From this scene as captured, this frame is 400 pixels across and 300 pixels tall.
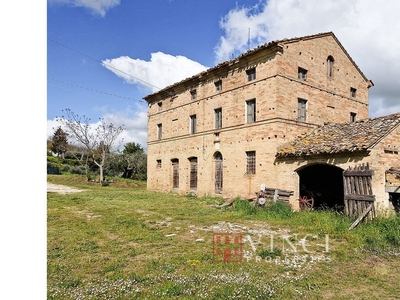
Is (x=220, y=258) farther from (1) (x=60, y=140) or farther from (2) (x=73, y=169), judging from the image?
(1) (x=60, y=140)

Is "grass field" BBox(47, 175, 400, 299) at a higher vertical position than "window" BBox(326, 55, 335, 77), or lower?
lower

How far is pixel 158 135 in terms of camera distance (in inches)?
938

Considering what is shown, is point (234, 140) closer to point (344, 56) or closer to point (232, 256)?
point (344, 56)

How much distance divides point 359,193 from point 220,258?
6.64 m

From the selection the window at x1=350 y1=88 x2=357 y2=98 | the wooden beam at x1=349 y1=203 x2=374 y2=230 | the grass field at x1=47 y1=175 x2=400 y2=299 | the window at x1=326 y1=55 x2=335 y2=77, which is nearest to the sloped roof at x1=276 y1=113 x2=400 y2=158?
the wooden beam at x1=349 y1=203 x2=374 y2=230

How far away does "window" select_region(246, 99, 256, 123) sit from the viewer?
51.8 feet

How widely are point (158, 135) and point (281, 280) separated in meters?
19.8

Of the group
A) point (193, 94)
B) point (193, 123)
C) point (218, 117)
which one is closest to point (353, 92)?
point (218, 117)

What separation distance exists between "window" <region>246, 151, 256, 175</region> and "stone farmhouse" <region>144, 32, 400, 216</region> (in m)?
0.06

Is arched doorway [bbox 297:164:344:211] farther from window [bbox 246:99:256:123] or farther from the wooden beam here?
the wooden beam

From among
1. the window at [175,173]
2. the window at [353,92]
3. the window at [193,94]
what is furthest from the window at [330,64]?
the window at [175,173]

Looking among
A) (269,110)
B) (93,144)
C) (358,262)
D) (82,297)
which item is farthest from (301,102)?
(93,144)

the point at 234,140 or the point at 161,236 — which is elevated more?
the point at 234,140

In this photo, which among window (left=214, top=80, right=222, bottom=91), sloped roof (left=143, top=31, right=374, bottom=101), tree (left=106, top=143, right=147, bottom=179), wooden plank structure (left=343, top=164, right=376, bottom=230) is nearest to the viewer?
wooden plank structure (left=343, top=164, right=376, bottom=230)
